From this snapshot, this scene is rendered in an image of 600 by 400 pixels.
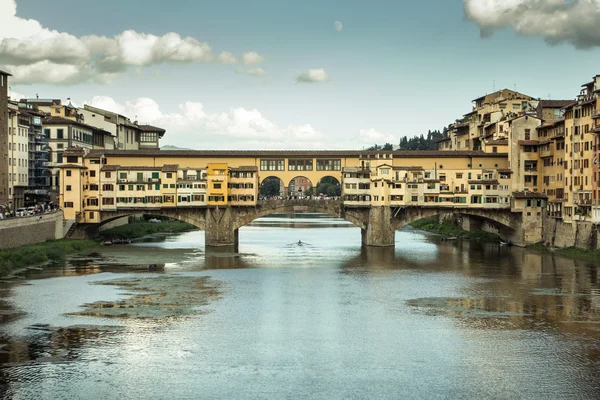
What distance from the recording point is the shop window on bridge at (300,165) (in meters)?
61.2

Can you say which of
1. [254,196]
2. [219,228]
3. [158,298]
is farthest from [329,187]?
[158,298]

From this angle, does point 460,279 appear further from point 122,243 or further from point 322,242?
point 122,243

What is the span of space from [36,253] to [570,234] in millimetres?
34600

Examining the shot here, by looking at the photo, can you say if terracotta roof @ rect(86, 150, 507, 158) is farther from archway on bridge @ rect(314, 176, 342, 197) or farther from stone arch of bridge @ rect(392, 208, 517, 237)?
archway on bridge @ rect(314, 176, 342, 197)

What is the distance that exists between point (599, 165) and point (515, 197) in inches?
383

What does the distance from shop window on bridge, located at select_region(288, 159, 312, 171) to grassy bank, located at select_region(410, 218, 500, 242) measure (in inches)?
640

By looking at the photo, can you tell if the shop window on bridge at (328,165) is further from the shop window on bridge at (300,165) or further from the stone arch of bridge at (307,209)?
the stone arch of bridge at (307,209)

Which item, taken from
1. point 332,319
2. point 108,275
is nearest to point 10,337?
point 332,319

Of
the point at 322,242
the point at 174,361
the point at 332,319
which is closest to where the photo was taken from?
the point at 174,361

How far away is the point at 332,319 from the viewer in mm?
30078

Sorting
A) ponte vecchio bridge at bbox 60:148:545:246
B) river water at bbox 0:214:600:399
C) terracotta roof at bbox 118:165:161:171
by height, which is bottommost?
river water at bbox 0:214:600:399

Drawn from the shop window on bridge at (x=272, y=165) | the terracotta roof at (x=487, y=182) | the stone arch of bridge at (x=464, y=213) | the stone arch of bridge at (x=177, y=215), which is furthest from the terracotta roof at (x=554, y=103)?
the stone arch of bridge at (x=177, y=215)

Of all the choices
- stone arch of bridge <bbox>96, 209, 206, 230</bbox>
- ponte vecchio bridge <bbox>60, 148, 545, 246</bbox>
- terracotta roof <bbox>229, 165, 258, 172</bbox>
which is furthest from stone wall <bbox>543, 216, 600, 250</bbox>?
stone arch of bridge <bbox>96, 209, 206, 230</bbox>

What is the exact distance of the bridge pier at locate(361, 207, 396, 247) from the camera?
57625mm
